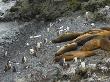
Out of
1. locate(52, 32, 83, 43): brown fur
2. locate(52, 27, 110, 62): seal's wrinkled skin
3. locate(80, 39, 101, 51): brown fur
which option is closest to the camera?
locate(52, 27, 110, 62): seal's wrinkled skin

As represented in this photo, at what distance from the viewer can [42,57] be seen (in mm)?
24688

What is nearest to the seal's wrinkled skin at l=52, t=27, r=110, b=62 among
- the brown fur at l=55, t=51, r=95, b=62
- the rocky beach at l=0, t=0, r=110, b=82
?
the brown fur at l=55, t=51, r=95, b=62

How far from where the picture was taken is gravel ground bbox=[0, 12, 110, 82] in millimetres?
20141

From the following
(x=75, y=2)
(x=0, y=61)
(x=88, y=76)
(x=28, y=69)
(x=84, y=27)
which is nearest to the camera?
(x=88, y=76)

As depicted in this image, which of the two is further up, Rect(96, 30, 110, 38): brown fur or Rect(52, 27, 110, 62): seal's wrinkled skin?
Rect(96, 30, 110, 38): brown fur

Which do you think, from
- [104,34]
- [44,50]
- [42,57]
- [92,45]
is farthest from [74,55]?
[44,50]

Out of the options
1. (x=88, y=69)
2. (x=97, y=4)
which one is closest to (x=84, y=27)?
(x=97, y=4)

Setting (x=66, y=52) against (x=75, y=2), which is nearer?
(x=66, y=52)

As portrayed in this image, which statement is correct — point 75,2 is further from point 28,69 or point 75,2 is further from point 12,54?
point 28,69

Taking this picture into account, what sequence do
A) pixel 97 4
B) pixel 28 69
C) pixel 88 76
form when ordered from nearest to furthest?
pixel 88 76 < pixel 28 69 < pixel 97 4

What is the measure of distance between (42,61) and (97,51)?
3613 millimetres

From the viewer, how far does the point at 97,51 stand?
889 inches

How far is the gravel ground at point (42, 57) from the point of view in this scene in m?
20.1

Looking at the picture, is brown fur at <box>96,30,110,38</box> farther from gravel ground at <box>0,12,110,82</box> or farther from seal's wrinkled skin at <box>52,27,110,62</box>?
gravel ground at <box>0,12,110,82</box>
